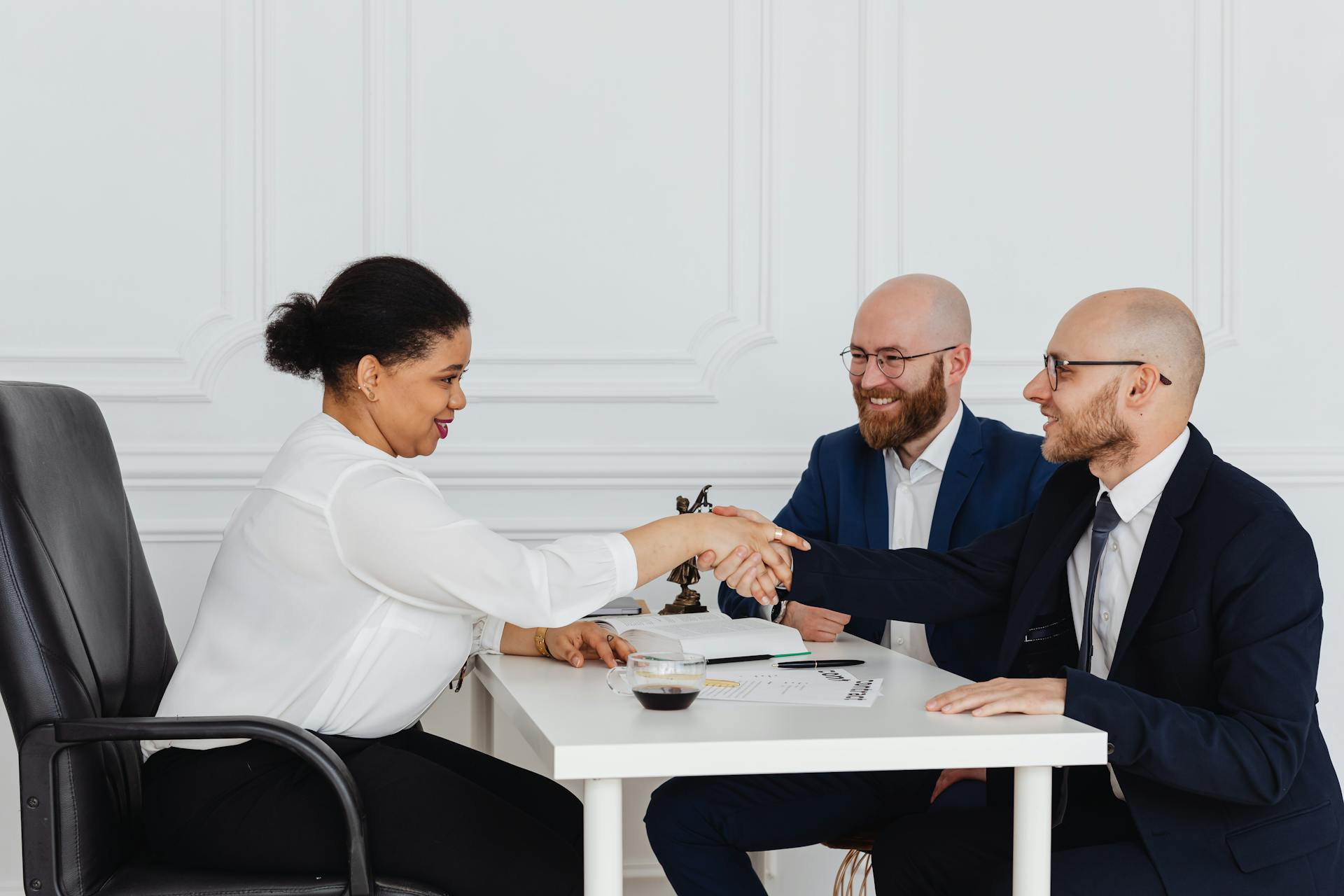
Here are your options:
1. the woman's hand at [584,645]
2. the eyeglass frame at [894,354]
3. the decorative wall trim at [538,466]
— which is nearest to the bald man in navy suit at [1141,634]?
the woman's hand at [584,645]

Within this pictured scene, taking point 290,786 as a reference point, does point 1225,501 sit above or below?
above

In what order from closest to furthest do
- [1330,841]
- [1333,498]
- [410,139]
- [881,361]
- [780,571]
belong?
[1330,841]
[780,571]
[881,361]
[410,139]
[1333,498]

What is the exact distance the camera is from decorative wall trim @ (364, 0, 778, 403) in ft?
9.71

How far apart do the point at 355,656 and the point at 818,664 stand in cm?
70

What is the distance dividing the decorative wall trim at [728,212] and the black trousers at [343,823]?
4.90 ft

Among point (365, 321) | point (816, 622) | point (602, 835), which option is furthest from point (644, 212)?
point (602, 835)

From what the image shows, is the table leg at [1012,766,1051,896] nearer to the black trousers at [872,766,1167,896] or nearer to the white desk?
the white desk

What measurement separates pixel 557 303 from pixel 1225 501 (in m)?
1.80

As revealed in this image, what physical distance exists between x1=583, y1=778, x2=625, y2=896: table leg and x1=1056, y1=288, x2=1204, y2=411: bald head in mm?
1014

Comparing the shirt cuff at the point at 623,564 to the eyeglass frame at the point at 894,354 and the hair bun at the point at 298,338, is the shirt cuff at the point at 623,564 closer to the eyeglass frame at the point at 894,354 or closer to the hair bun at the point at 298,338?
the hair bun at the point at 298,338

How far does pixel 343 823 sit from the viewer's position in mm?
1538

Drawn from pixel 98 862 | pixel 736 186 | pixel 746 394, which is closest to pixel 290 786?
pixel 98 862

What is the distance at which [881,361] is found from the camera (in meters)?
2.58

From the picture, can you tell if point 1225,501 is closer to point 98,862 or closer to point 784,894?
point 98,862
